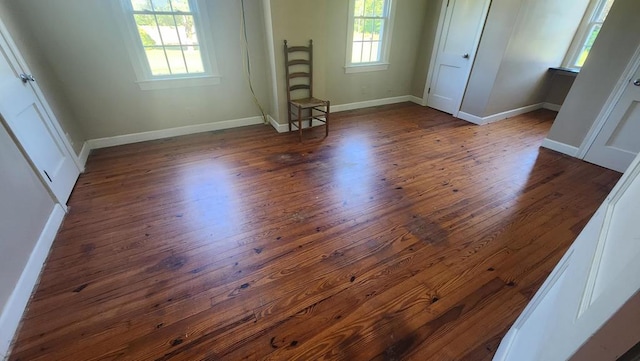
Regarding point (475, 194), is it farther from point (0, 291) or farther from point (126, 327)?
point (0, 291)

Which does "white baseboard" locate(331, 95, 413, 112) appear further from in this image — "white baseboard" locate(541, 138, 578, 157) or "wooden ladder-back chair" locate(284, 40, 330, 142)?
"white baseboard" locate(541, 138, 578, 157)

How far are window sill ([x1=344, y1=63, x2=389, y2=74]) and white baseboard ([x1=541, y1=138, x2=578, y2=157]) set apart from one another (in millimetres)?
2590

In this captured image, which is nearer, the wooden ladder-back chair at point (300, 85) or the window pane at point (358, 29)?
the wooden ladder-back chair at point (300, 85)

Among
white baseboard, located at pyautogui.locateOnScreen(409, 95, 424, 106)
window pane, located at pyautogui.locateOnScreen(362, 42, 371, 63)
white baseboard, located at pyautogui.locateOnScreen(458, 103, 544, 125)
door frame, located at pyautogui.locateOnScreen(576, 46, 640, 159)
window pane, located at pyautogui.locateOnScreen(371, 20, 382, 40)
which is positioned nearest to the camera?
door frame, located at pyautogui.locateOnScreen(576, 46, 640, 159)

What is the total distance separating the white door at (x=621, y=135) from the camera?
248 centimetres

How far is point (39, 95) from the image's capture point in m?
2.32

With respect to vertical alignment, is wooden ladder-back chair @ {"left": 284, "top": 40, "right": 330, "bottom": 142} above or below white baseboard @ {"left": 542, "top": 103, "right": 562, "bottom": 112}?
above

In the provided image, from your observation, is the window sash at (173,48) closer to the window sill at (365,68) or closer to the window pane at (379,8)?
the window sill at (365,68)

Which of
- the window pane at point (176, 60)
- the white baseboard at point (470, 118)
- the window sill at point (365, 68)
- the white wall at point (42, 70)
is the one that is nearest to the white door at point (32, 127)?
the white wall at point (42, 70)

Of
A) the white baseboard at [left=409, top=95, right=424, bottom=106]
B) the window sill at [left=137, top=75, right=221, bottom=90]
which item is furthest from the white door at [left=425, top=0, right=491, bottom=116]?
the window sill at [left=137, top=75, right=221, bottom=90]

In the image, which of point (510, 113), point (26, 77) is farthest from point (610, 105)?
point (26, 77)

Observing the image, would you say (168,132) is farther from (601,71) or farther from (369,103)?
(601,71)

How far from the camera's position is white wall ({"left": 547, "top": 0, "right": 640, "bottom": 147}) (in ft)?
8.00

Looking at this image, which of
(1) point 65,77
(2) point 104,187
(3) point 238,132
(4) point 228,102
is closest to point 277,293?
(2) point 104,187
